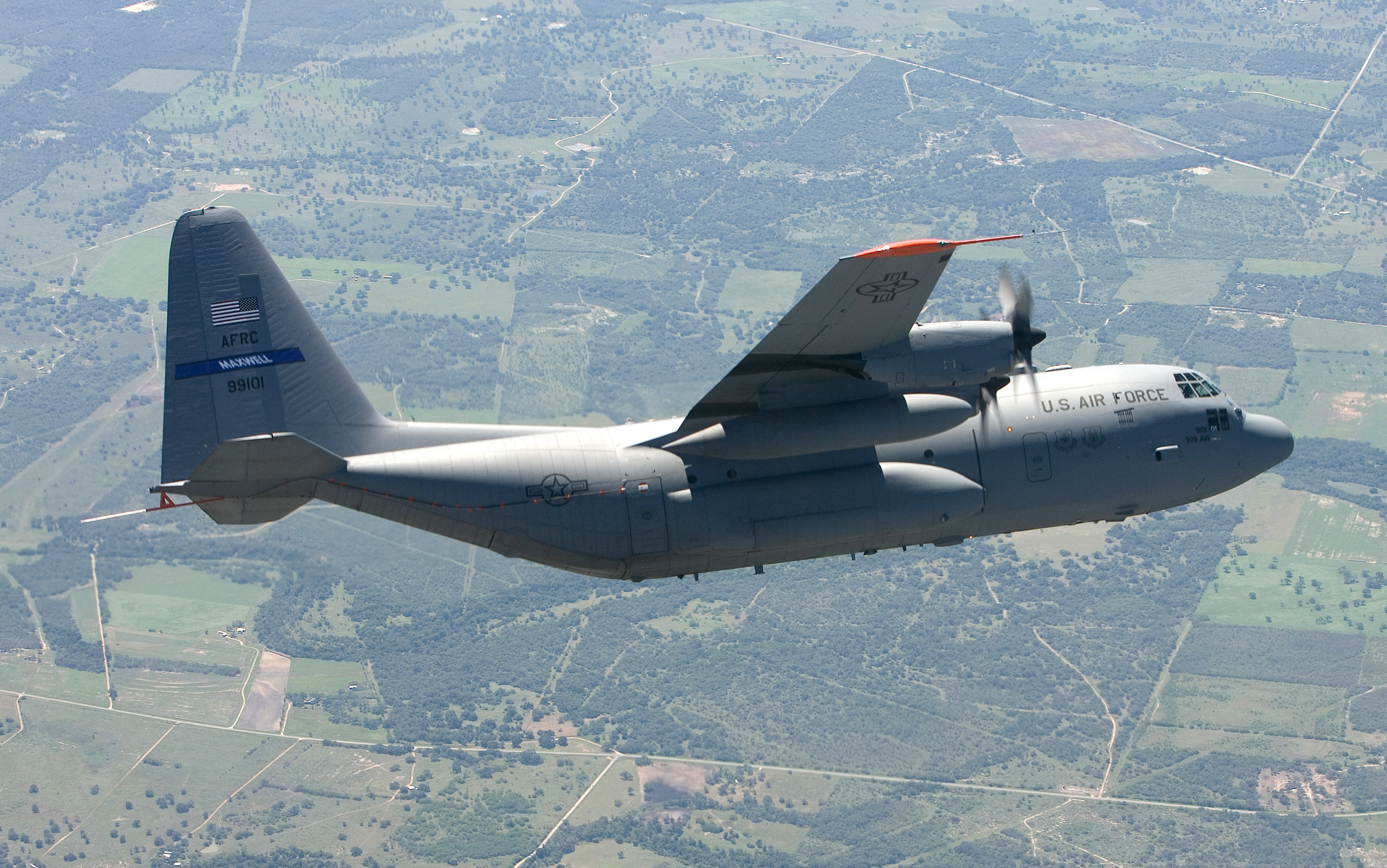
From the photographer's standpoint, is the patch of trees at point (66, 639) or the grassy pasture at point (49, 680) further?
the patch of trees at point (66, 639)

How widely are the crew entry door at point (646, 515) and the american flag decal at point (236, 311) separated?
427 inches

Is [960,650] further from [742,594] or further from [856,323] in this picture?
[856,323]

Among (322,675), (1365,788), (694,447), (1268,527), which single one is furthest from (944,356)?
(1268,527)

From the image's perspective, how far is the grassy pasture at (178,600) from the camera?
7121 inches

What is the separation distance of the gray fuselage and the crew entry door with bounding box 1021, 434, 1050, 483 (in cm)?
5

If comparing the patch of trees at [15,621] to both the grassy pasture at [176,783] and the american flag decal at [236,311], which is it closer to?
the grassy pasture at [176,783]

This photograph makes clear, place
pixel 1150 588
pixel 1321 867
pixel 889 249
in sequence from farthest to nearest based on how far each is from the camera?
pixel 1150 588 → pixel 1321 867 → pixel 889 249

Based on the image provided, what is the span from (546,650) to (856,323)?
141119 mm

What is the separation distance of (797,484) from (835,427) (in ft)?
6.89

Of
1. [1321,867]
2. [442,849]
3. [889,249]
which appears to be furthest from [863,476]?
[1321,867]

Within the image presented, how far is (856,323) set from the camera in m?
37.3

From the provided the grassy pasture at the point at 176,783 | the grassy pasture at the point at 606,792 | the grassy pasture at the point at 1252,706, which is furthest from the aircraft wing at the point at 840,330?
the grassy pasture at the point at 1252,706

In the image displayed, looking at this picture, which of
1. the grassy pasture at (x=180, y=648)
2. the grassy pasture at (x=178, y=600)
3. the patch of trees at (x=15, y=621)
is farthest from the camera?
the patch of trees at (x=15, y=621)

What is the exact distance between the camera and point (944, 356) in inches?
1526
